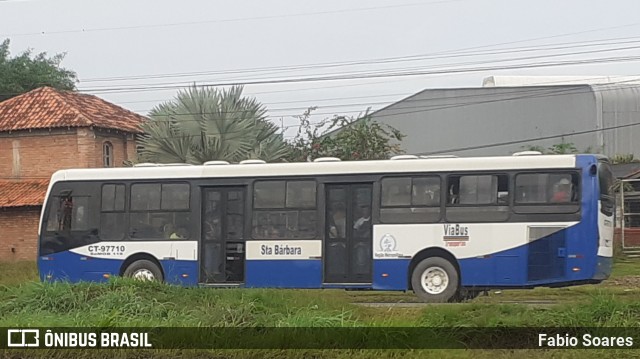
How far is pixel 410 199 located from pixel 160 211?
5.56 m

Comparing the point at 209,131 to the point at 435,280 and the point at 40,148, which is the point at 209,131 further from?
the point at 435,280

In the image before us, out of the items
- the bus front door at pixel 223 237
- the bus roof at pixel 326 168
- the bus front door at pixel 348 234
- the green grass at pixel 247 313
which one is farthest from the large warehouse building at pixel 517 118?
the green grass at pixel 247 313

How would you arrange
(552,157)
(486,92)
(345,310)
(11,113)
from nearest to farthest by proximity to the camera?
(345,310)
(552,157)
(11,113)
(486,92)

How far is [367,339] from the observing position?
9.28 metres

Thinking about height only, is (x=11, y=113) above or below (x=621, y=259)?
above

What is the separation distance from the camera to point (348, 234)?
17.7 m

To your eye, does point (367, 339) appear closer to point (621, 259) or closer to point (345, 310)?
point (345, 310)

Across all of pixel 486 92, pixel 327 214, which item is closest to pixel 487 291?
pixel 327 214

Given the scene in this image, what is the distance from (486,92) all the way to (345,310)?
3894 cm

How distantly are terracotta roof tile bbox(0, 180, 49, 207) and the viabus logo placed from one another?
26.0 metres

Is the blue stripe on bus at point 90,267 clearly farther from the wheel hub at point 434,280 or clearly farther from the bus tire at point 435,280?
the wheel hub at point 434,280

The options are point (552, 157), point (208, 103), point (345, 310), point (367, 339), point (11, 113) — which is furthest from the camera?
point (11, 113)

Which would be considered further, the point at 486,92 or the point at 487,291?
the point at 486,92

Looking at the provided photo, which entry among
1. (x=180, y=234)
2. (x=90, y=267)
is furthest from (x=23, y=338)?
(x=90, y=267)
